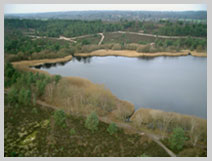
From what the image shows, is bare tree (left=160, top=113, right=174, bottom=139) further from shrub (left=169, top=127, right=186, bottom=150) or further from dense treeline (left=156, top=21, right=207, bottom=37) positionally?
dense treeline (left=156, top=21, right=207, bottom=37)

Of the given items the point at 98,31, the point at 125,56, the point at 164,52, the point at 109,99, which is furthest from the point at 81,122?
the point at 98,31

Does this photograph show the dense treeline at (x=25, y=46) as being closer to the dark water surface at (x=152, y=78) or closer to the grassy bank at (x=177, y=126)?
the dark water surface at (x=152, y=78)

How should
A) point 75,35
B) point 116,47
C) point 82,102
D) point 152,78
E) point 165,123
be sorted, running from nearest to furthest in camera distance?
1. point 165,123
2. point 82,102
3. point 152,78
4. point 116,47
5. point 75,35

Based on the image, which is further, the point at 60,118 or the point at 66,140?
the point at 60,118

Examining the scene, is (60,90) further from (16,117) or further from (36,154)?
(36,154)

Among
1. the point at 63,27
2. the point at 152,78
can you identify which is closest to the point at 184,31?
the point at 152,78

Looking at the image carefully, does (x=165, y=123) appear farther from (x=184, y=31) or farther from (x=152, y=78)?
(x=184, y=31)

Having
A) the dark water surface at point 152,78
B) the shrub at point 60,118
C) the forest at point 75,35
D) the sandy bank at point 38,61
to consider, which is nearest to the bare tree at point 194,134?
the dark water surface at point 152,78

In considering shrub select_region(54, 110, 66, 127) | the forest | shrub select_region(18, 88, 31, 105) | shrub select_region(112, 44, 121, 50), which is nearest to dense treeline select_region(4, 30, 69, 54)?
the forest
